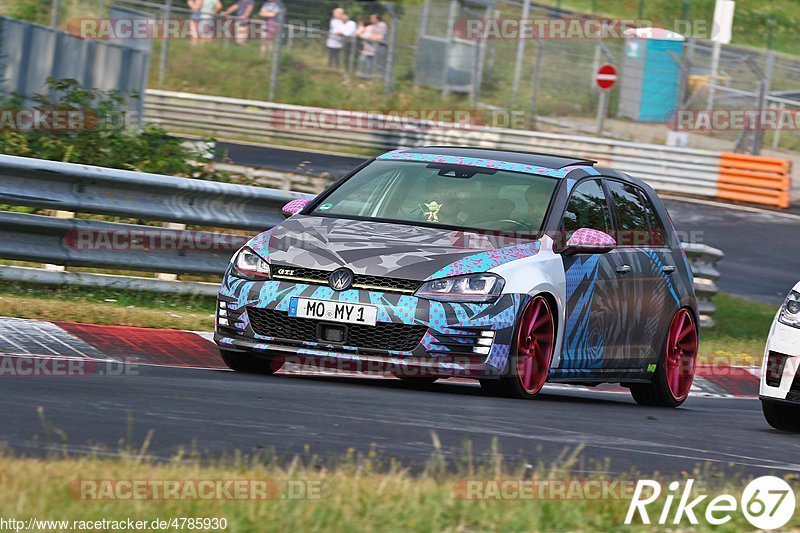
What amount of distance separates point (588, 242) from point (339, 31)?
24.2 m

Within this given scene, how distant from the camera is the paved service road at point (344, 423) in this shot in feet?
20.1

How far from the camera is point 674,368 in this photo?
10.9 m

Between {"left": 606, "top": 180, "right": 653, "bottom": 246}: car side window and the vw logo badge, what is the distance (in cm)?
245

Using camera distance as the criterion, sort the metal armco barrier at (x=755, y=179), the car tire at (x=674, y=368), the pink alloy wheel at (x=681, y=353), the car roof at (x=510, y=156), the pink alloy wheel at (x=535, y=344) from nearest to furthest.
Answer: the pink alloy wheel at (x=535, y=344)
the car roof at (x=510, y=156)
the car tire at (x=674, y=368)
the pink alloy wheel at (x=681, y=353)
the metal armco barrier at (x=755, y=179)

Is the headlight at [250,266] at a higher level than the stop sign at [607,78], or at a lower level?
lower

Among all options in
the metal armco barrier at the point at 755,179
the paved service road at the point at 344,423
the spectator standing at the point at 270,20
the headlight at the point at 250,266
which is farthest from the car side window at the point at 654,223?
the spectator standing at the point at 270,20

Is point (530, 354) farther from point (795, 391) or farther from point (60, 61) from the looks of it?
point (60, 61)

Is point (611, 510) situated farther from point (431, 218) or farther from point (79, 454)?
point (431, 218)

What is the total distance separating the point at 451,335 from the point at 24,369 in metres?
2.31

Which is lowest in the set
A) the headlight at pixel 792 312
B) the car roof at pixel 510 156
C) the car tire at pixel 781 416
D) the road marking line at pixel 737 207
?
the car tire at pixel 781 416

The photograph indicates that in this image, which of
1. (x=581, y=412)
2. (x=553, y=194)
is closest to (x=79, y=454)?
(x=581, y=412)

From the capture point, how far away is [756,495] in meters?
5.65

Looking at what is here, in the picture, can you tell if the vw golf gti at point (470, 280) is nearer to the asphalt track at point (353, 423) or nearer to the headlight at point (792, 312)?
the asphalt track at point (353, 423)

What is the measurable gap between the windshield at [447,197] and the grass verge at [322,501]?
153 inches
